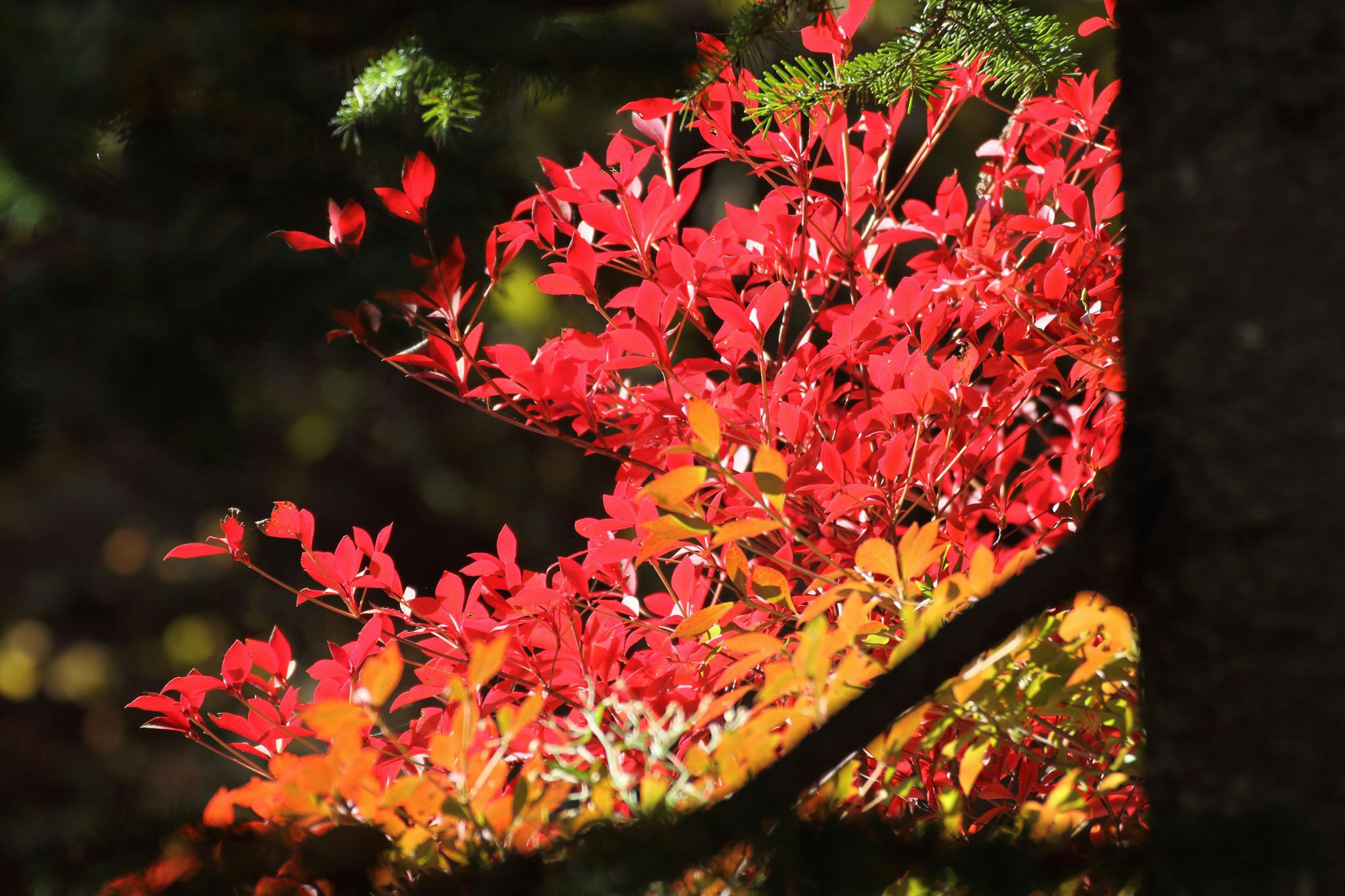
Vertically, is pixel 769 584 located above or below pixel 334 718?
below

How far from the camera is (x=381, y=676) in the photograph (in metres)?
0.52

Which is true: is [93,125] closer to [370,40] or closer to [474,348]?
[370,40]

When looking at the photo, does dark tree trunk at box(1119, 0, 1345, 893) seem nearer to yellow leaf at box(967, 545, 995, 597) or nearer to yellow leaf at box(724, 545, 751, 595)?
yellow leaf at box(967, 545, 995, 597)

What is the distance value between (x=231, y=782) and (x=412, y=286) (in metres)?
3.93

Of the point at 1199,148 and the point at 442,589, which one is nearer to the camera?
the point at 1199,148

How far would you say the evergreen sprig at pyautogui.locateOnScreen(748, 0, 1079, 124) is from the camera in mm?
817

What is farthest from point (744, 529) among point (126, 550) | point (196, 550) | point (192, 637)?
point (126, 550)

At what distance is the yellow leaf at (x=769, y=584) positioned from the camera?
2.63ft

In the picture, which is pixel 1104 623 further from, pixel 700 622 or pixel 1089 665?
pixel 700 622

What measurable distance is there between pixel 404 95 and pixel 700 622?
1.54 feet

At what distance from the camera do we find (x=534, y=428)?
0.92 metres

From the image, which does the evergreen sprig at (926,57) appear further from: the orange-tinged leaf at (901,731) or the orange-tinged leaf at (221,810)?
the orange-tinged leaf at (221,810)

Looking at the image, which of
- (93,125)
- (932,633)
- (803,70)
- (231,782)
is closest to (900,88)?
(803,70)

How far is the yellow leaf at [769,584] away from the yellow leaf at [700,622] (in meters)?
0.06
